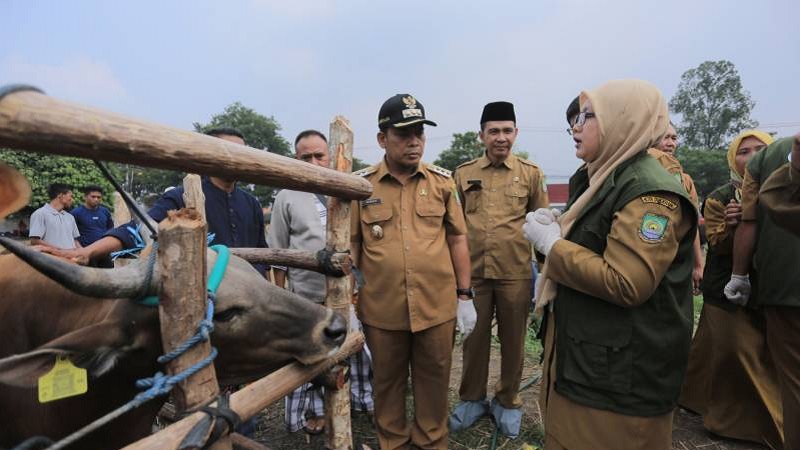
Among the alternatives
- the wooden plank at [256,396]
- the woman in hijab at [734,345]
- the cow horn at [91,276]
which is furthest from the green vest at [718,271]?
the cow horn at [91,276]

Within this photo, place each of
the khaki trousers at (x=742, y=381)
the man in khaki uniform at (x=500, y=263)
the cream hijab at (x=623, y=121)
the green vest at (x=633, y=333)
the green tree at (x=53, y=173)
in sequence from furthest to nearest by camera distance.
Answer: the green tree at (x=53, y=173) → the man in khaki uniform at (x=500, y=263) → the khaki trousers at (x=742, y=381) → the cream hijab at (x=623, y=121) → the green vest at (x=633, y=333)

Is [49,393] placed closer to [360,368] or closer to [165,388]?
[165,388]

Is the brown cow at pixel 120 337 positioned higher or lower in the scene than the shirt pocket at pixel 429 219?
lower

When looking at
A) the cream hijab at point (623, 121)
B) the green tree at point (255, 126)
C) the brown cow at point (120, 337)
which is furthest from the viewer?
the green tree at point (255, 126)

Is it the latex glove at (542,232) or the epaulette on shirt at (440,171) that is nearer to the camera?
the latex glove at (542,232)

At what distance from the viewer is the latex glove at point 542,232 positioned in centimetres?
225

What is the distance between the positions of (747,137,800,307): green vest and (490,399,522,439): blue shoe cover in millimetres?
1972

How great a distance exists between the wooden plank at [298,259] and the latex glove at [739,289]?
9.82ft

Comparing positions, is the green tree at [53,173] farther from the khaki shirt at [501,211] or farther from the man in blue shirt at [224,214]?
the khaki shirt at [501,211]

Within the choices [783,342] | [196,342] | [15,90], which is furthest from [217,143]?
[783,342]

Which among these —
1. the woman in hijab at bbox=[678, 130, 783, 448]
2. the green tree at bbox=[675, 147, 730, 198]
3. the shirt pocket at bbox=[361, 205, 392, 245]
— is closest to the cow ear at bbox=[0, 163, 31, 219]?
the shirt pocket at bbox=[361, 205, 392, 245]

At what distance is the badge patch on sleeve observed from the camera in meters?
1.91

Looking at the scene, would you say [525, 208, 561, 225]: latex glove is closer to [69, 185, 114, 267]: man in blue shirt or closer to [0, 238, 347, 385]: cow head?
[0, 238, 347, 385]: cow head

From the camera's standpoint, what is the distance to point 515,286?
12.9ft
